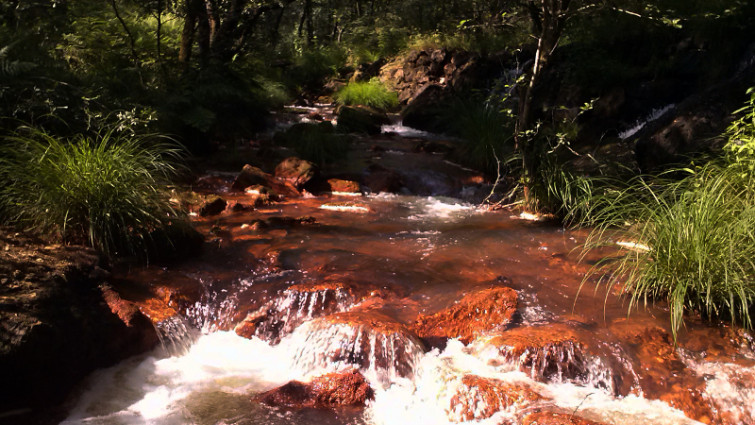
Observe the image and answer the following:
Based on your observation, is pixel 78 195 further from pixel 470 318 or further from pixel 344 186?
pixel 344 186

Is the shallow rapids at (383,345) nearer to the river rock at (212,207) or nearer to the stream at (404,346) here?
the stream at (404,346)

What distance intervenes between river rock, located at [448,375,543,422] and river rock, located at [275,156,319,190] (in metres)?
5.51

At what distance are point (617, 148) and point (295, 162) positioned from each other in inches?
188

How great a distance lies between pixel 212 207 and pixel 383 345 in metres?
3.76

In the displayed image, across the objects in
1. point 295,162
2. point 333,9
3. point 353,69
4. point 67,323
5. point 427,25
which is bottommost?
point 67,323

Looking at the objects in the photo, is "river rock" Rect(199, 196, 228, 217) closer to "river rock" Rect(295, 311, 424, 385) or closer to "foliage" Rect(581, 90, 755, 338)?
"river rock" Rect(295, 311, 424, 385)

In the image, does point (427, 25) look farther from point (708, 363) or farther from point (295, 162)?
point (708, 363)

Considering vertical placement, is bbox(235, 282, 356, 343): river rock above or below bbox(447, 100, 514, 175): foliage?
below

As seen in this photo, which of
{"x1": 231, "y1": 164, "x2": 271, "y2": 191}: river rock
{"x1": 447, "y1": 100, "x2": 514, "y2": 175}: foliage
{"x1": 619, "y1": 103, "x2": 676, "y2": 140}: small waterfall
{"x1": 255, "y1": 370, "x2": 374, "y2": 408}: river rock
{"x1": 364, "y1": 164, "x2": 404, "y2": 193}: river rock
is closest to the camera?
{"x1": 255, "y1": 370, "x2": 374, "y2": 408}: river rock

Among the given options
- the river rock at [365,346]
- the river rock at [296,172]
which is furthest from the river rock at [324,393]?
the river rock at [296,172]

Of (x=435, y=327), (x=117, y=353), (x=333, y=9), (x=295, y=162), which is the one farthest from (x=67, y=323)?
(x=333, y=9)

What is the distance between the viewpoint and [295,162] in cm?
895

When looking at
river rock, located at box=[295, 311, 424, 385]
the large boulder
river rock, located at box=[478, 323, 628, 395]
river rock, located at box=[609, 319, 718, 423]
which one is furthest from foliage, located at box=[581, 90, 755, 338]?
the large boulder

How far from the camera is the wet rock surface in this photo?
325 centimetres
